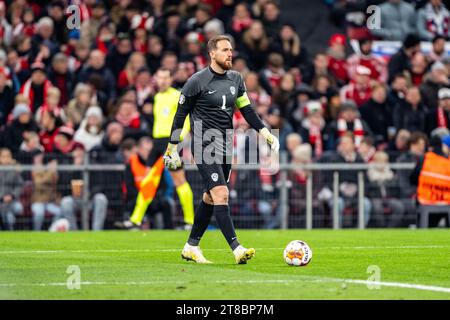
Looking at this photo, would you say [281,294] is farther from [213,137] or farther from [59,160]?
[59,160]

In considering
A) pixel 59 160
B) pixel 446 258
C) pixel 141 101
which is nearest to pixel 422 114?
pixel 141 101

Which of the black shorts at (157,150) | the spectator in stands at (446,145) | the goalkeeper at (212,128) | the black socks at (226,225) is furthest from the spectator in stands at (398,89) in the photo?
the black socks at (226,225)

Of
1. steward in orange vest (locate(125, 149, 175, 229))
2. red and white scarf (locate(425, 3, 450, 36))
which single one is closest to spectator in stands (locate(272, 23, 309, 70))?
red and white scarf (locate(425, 3, 450, 36))

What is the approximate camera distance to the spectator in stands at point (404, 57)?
27.5m

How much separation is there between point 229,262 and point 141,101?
12296 millimetres

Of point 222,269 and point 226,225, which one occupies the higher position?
point 226,225

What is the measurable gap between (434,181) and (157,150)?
4999 mm

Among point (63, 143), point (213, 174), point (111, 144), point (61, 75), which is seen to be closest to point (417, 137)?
point (111, 144)

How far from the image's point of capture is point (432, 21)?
28.9 meters

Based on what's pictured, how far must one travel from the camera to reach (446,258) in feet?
47.4

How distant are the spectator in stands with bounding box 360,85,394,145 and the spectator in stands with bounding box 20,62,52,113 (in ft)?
21.9

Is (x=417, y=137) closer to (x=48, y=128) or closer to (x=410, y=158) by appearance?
(x=410, y=158)

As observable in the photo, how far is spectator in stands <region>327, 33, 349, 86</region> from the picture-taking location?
2781 centimetres
